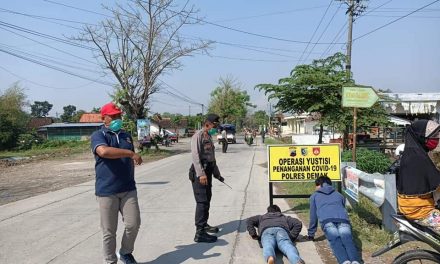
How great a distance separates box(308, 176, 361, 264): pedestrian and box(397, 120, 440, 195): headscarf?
1369 millimetres

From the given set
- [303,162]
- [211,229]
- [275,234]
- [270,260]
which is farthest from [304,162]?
[270,260]

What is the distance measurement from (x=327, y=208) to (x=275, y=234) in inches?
30.5

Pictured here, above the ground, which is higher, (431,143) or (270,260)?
(431,143)

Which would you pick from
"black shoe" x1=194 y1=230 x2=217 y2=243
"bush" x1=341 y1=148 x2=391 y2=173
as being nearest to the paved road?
"black shoe" x1=194 y1=230 x2=217 y2=243

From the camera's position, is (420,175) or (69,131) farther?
(69,131)

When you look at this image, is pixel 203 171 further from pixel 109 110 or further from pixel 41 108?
pixel 41 108

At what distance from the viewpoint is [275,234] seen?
611 cm

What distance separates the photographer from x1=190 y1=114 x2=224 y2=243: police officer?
6.81 m

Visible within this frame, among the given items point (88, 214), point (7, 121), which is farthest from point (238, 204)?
point (7, 121)

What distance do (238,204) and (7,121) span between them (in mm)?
44345

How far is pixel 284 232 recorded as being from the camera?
6.14m

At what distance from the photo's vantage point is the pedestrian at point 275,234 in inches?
219

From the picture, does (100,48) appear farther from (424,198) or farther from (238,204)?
(424,198)

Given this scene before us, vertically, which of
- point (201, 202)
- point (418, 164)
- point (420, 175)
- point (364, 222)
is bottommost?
point (364, 222)
